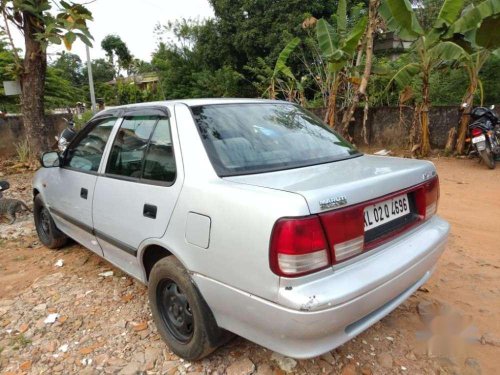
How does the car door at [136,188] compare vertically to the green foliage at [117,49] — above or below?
below

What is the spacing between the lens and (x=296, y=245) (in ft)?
5.73

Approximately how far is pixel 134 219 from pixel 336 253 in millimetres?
1446

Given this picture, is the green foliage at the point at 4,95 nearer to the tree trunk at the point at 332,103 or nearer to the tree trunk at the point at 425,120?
the tree trunk at the point at 332,103

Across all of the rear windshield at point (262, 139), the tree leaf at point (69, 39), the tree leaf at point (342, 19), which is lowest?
the rear windshield at point (262, 139)

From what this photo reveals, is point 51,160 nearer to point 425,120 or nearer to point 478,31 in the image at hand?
point 478,31

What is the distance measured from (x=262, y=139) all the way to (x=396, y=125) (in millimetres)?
8021

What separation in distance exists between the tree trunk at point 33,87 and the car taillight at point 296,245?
7.40 meters

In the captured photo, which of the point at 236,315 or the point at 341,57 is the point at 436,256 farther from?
the point at 341,57

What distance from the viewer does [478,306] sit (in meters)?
2.95

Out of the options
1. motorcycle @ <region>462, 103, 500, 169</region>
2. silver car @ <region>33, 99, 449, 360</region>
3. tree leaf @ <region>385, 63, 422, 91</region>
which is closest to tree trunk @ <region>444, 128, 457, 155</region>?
motorcycle @ <region>462, 103, 500, 169</region>

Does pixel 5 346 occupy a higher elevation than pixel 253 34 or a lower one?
lower

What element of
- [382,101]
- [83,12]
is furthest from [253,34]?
[83,12]

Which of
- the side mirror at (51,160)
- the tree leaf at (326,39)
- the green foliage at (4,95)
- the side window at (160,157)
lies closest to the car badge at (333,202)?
the side window at (160,157)

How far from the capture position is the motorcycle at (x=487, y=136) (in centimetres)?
711
